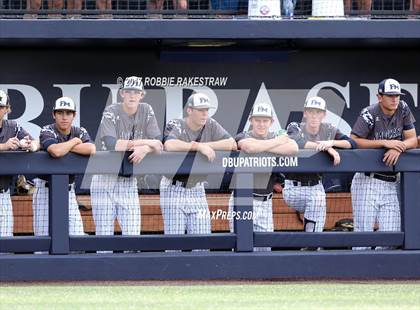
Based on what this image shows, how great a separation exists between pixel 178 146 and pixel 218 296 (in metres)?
1.53

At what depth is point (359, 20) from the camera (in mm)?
11406

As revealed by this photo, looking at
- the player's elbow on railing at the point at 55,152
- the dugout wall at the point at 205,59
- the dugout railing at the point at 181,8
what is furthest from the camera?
the dugout railing at the point at 181,8

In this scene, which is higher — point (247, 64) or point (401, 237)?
point (247, 64)

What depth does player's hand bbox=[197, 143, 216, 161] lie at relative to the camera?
30.7 ft

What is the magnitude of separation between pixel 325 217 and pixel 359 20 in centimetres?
222

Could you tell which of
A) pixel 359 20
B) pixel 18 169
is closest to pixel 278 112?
pixel 359 20

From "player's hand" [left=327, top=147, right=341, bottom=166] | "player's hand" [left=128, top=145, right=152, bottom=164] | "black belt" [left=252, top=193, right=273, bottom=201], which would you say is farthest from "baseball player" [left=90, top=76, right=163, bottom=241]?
"player's hand" [left=327, top=147, right=341, bottom=166]

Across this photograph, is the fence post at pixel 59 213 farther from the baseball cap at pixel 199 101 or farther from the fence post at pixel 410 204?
the fence post at pixel 410 204

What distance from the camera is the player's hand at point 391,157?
372 inches

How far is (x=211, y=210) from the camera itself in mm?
10203

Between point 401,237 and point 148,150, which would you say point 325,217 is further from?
point 148,150

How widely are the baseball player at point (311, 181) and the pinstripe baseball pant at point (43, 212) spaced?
5.92 feet

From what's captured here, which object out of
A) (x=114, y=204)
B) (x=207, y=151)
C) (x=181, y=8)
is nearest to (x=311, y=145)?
(x=207, y=151)

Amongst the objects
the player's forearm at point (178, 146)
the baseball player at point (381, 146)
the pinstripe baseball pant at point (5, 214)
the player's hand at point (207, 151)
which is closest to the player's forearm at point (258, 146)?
the player's hand at point (207, 151)
